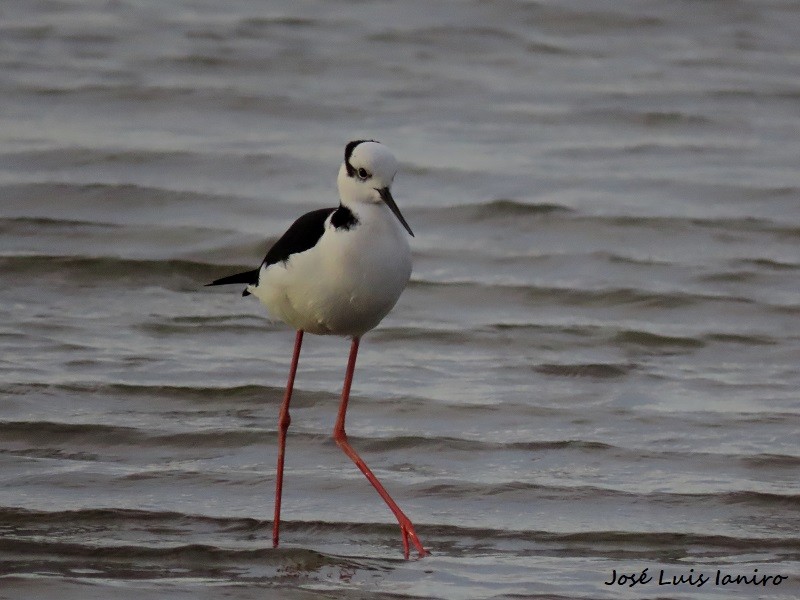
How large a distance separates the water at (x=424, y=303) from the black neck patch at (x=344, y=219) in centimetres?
111

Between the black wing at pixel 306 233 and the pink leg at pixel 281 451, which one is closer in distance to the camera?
the black wing at pixel 306 233

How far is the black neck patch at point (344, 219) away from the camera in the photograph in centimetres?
511

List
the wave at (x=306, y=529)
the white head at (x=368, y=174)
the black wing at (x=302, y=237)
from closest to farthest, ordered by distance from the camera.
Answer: the white head at (x=368, y=174), the black wing at (x=302, y=237), the wave at (x=306, y=529)

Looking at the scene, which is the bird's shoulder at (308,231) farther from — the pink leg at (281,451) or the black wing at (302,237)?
the pink leg at (281,451)

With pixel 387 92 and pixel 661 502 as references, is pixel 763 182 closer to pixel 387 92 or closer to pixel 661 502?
pixel 387 92

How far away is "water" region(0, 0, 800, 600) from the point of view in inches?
216

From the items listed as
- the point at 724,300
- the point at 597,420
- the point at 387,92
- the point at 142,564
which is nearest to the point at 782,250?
the point at 724,300

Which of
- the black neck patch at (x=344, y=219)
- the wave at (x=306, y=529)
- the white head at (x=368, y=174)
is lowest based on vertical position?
the wave at (x=306, y=529)

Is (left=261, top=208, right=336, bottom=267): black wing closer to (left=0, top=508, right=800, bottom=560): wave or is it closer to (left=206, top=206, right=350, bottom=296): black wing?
(left=206, top=206, right=350, bottom=296): black wing

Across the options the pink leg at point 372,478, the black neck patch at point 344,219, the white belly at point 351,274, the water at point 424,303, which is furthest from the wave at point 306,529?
the black neck patch at point 344,219

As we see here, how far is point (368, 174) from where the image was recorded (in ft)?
16.7

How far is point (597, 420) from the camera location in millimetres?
6770

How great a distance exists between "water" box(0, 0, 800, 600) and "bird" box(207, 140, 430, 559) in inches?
24.2

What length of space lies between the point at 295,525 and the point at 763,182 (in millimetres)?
5798
